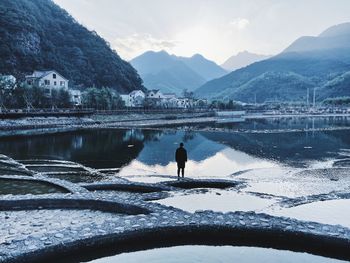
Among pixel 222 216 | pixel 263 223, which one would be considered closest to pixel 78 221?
pixel 222 216

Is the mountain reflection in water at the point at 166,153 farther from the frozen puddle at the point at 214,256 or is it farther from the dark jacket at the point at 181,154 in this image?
the frozen puddle at the point at 214,256

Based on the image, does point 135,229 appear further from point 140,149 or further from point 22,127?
point 22,127

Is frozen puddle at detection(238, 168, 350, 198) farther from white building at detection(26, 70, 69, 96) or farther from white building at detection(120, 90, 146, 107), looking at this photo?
white building at detection(120, 90, 146, 107)

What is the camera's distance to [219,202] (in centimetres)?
1817

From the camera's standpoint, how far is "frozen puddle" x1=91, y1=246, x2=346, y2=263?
11141 millimetres

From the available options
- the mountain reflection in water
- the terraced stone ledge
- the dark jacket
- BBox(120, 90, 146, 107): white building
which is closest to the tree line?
BBox(120, 90, 146, 107): white building

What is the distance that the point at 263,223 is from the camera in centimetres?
1280

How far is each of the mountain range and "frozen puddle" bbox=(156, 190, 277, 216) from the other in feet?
347

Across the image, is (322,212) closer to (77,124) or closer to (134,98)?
(77,124)

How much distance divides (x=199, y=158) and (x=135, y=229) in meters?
25.2

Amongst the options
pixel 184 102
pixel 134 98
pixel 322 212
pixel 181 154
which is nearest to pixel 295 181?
pixel 181 154

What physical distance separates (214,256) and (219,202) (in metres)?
6.86

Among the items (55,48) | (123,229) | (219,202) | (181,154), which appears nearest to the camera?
(123,229)

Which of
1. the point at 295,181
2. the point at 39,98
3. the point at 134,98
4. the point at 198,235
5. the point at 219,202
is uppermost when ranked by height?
the point at 134,98
